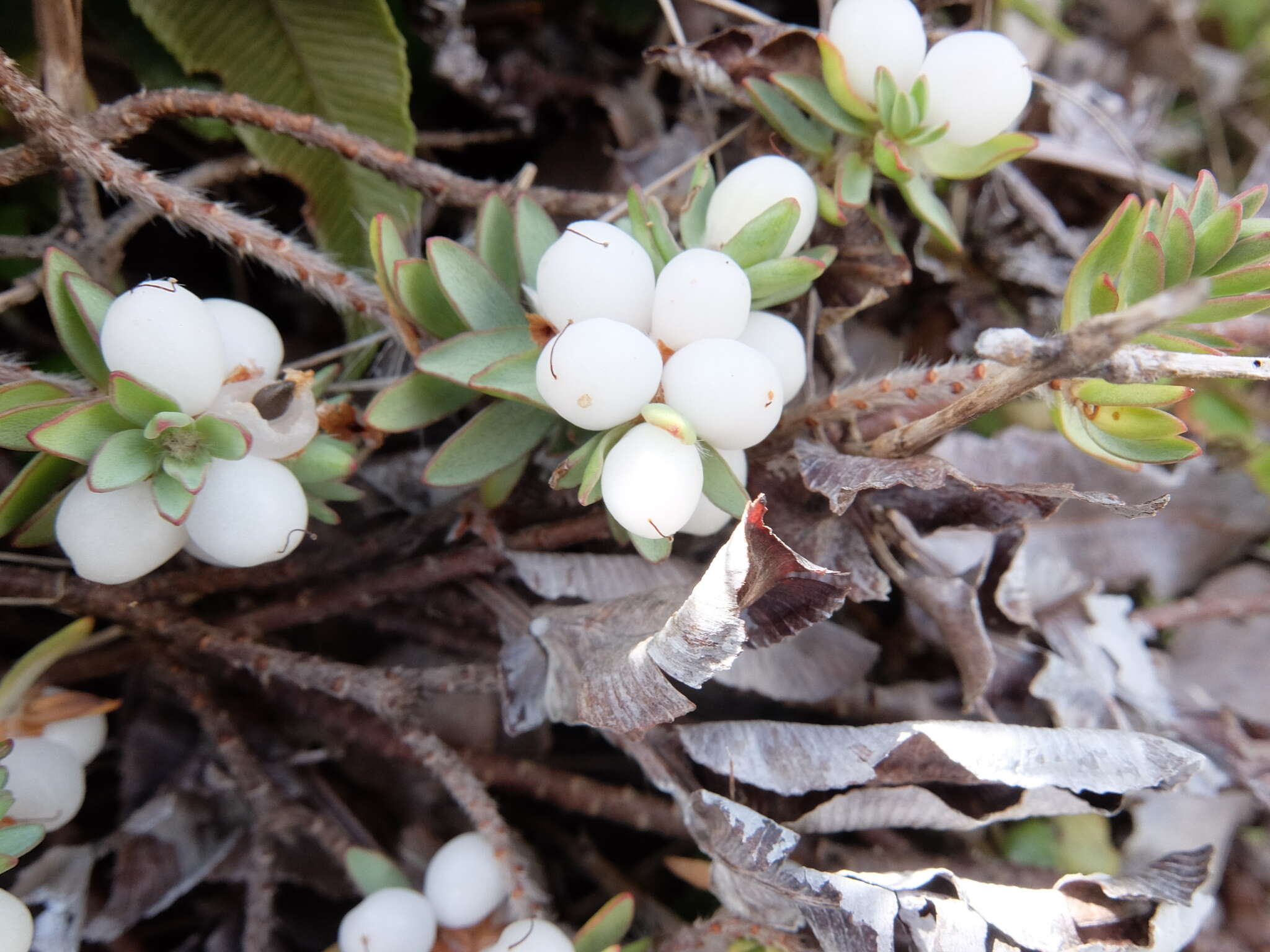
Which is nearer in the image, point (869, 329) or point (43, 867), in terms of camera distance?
point (43, 867)

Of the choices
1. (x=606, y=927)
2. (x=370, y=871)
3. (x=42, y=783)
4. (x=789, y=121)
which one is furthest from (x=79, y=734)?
(x=789, y=121)

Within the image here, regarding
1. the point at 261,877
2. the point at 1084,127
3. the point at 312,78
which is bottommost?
the point at 261,877

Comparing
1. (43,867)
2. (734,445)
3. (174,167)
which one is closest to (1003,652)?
(734,445)

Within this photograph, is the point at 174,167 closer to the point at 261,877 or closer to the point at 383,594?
the point at 383,594

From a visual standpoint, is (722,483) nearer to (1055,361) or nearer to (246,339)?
(1055,361)

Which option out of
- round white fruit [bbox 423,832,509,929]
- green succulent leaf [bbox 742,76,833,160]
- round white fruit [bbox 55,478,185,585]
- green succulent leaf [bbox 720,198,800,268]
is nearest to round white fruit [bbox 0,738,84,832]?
round white fruit [bbox 55,478,185,585]

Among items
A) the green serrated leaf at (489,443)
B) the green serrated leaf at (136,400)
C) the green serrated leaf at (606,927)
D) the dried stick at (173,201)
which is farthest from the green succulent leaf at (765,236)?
the green serrated leaf at (606,927)
